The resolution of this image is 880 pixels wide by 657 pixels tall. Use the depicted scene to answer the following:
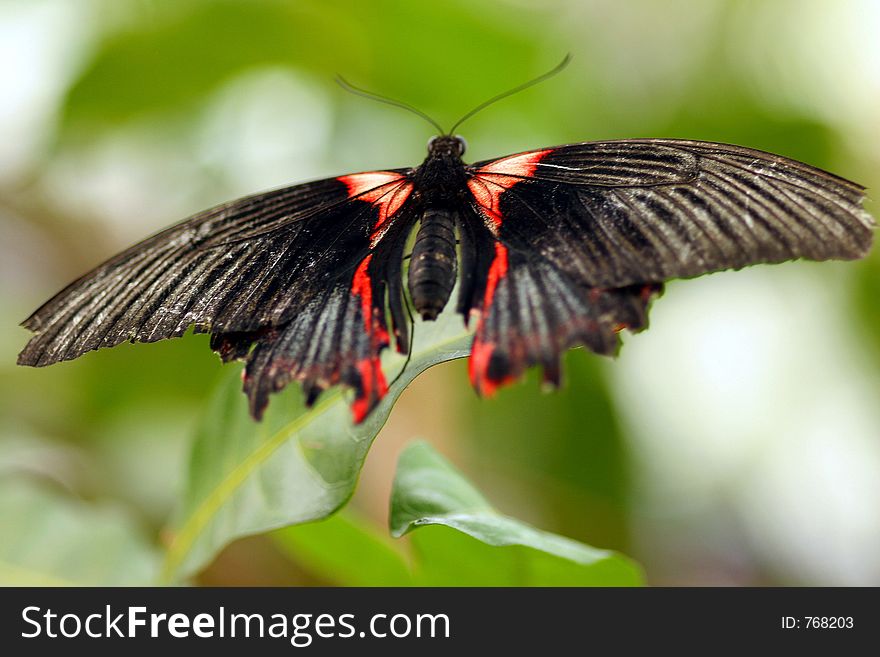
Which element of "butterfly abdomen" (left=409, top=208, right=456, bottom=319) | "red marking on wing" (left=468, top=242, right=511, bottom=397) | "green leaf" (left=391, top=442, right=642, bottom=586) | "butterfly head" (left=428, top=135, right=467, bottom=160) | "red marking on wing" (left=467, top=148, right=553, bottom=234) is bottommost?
"green leaf" (left=391, top=442, right=642, bottom=586)

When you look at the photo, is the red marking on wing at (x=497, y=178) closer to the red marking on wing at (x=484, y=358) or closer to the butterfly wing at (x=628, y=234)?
the butterfly wing at (x=628, y=234)

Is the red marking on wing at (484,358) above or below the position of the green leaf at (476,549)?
above

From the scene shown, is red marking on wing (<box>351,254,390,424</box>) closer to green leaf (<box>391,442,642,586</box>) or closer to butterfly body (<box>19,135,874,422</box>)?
butterfly body (<box>19,135,874,422</box>)

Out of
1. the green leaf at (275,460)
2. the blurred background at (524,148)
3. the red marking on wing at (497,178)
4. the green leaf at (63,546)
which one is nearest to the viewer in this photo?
the green leaf at (275,460)

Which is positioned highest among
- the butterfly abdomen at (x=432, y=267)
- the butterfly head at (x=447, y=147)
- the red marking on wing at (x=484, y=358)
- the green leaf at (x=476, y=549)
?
the butterfly head at (x=447, y=147)

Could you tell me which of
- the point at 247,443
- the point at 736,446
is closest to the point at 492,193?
the point at 247,443

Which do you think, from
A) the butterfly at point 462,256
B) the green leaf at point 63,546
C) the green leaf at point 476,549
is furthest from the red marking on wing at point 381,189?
the green leaf at point 63,546

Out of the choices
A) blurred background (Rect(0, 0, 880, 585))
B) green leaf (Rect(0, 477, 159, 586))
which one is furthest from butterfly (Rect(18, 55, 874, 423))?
blurred background (Rect(0, 0, 880, 585))
